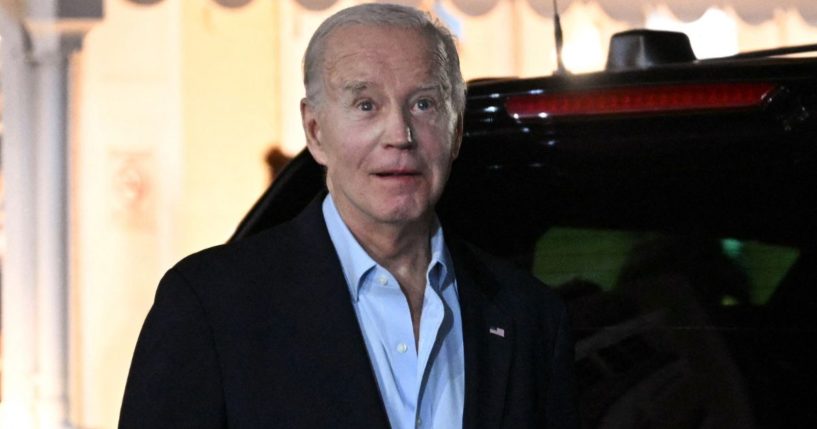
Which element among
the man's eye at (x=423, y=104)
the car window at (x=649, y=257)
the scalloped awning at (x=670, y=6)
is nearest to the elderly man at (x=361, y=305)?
the man's eye at (x=423, y=104)

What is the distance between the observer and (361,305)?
5.65ft

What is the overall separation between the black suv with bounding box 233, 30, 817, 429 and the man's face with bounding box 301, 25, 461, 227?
0.79 m

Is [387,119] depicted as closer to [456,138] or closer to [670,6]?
[456,138]

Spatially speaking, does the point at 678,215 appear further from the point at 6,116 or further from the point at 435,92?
the point at 6,116

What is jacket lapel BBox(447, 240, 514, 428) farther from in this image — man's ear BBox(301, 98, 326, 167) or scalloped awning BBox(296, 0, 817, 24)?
scalloped awning BBox(296, 0, 817, 24)

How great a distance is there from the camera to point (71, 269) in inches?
261

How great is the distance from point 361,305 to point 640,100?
2.79 feet

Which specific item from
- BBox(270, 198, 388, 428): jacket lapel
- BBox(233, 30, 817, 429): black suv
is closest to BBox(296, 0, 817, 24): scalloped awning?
BBox(233, 30, 817, 429): black suv

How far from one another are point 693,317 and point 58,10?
4368 mm

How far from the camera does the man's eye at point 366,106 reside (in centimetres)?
167

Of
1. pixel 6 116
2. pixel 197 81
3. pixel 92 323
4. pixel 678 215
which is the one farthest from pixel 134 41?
pixel 678 215

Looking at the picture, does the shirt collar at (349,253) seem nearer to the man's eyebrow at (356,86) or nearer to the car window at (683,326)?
the man's eyebrow at (356,86)

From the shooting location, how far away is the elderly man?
63.1 inches

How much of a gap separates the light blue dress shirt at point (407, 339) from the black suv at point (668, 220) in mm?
746
